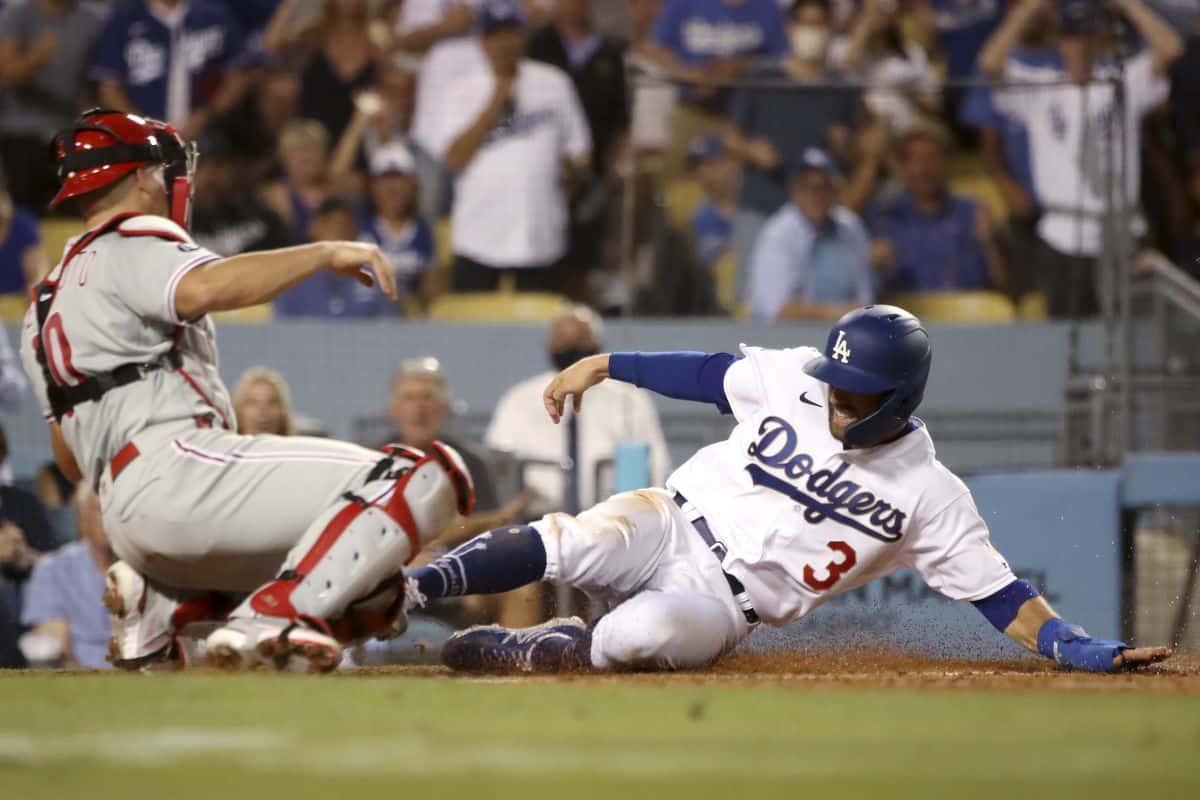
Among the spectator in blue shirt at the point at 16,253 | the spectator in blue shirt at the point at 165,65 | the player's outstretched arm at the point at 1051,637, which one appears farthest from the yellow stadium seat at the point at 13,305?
the player's outstretched arm at the point at 1051,637

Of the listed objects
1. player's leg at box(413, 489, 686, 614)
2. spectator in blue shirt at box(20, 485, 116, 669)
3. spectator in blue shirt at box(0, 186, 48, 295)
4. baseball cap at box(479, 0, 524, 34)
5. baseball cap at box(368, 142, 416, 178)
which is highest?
baseball cap at box(479, 0, 524, 34)

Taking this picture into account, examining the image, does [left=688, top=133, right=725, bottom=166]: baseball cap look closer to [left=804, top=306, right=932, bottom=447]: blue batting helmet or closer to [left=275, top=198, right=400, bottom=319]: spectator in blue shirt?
[left=275, top=198, right=400, bottom=319]: spectator in blue shirt

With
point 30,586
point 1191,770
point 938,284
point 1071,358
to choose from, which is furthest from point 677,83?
point 1191,770

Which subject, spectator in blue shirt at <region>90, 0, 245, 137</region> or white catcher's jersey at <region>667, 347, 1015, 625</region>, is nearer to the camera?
white catcher's jersey at <region>667, 347, 1015, 625</region>

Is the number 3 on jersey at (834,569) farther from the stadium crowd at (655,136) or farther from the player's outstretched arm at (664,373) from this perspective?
the stadium crowd at (655,136)

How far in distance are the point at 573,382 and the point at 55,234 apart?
602cm

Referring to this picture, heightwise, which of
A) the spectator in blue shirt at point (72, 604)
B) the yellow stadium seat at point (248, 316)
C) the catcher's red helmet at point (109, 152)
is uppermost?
the catcher's red helmet at point (109, 152)

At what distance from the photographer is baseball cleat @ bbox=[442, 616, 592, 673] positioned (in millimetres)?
4613

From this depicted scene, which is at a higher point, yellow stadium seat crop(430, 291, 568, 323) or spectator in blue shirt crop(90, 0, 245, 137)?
spectator in blue shirt crop(90, 0, 245, 137)

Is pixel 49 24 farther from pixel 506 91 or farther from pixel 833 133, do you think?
pixel 833 133

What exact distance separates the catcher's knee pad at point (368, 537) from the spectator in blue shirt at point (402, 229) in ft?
17.3

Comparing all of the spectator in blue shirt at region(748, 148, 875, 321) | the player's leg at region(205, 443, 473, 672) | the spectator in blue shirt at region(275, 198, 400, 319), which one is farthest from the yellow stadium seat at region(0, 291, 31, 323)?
the player's leg at region(205, 443, 473, 672)

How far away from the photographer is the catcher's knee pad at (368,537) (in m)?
4.01

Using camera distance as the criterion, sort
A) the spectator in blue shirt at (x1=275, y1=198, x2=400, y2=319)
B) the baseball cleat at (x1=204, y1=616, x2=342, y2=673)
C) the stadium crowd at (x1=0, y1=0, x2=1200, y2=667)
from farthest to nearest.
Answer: the spectator in blue shirt at (x1=275, y1=198, x2=400, y2=319)
the stadium crowd at (x1=0, y1=0, x2=1200, y2=667)
the baseball cleat at (x1=204, y1=616, x2=342, y2=673)
